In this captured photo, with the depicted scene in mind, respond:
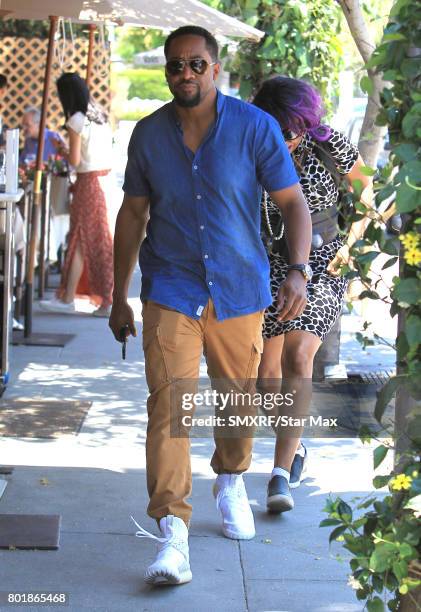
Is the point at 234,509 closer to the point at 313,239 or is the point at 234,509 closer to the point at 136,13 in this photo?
the point at 313,239

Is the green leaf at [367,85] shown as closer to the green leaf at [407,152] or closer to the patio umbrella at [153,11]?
the green leaf at [407,152]

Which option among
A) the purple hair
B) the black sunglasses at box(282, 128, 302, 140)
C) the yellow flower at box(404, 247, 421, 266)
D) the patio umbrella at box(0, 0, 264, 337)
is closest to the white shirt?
the patio umbrella at box(0, 0, 264, 337)

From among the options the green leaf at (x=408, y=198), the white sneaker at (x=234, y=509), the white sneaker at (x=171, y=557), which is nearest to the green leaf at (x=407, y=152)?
the green leaf at (x=408, y=198)

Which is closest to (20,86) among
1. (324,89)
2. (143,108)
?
(324,89)

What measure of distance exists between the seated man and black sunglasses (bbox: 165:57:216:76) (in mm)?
8261

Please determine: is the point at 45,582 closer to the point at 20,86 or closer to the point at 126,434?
the point at 126,434

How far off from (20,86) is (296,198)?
13.7 meters

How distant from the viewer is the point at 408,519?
2.83 m

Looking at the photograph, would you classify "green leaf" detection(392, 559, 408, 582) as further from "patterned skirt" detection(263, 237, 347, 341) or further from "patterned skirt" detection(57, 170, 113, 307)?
"patterned skirt" detection(57, 170, 113, 307)

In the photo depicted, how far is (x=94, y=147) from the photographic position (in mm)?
10000

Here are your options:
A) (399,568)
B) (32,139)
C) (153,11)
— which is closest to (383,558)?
(399,568)

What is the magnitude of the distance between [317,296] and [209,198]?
1.14 m

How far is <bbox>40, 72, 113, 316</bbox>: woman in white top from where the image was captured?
9.73m

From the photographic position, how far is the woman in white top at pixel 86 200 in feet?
31.9
